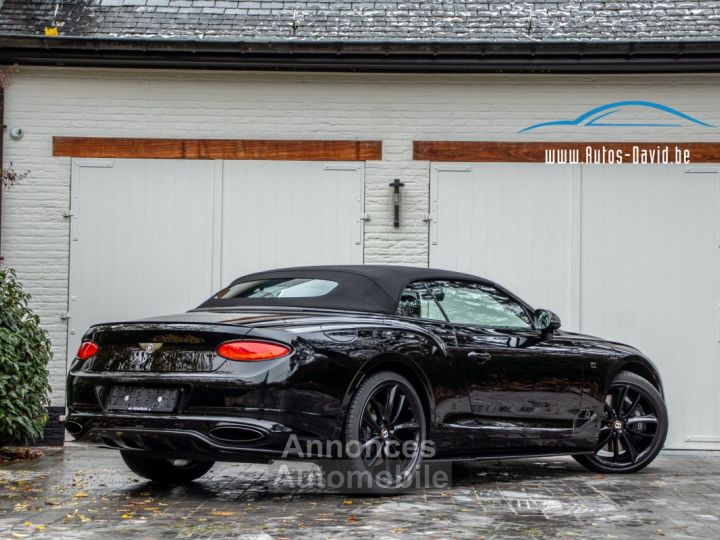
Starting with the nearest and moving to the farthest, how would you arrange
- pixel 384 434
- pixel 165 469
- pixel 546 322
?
pixel 384 434, pixel 165 469, pixel 546 322

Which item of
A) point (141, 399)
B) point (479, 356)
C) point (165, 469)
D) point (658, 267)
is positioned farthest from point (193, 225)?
point (141, 399)

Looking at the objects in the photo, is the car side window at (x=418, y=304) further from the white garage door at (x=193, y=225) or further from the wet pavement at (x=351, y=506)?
the white garage door at (x=193, y=225)

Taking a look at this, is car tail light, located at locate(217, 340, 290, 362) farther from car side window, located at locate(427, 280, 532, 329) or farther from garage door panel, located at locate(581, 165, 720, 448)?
garage door panel, located at locate(581, 165, 720, 448)

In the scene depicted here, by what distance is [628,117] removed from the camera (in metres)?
11.4

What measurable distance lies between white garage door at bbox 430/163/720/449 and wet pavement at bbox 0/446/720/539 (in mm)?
2546

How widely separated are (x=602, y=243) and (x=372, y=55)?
267 centimetres

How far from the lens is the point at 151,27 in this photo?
11727 mm

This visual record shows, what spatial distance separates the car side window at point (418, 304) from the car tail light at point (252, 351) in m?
1.23

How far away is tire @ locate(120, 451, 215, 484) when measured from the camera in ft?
25.3

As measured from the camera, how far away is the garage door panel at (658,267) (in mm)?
11188
